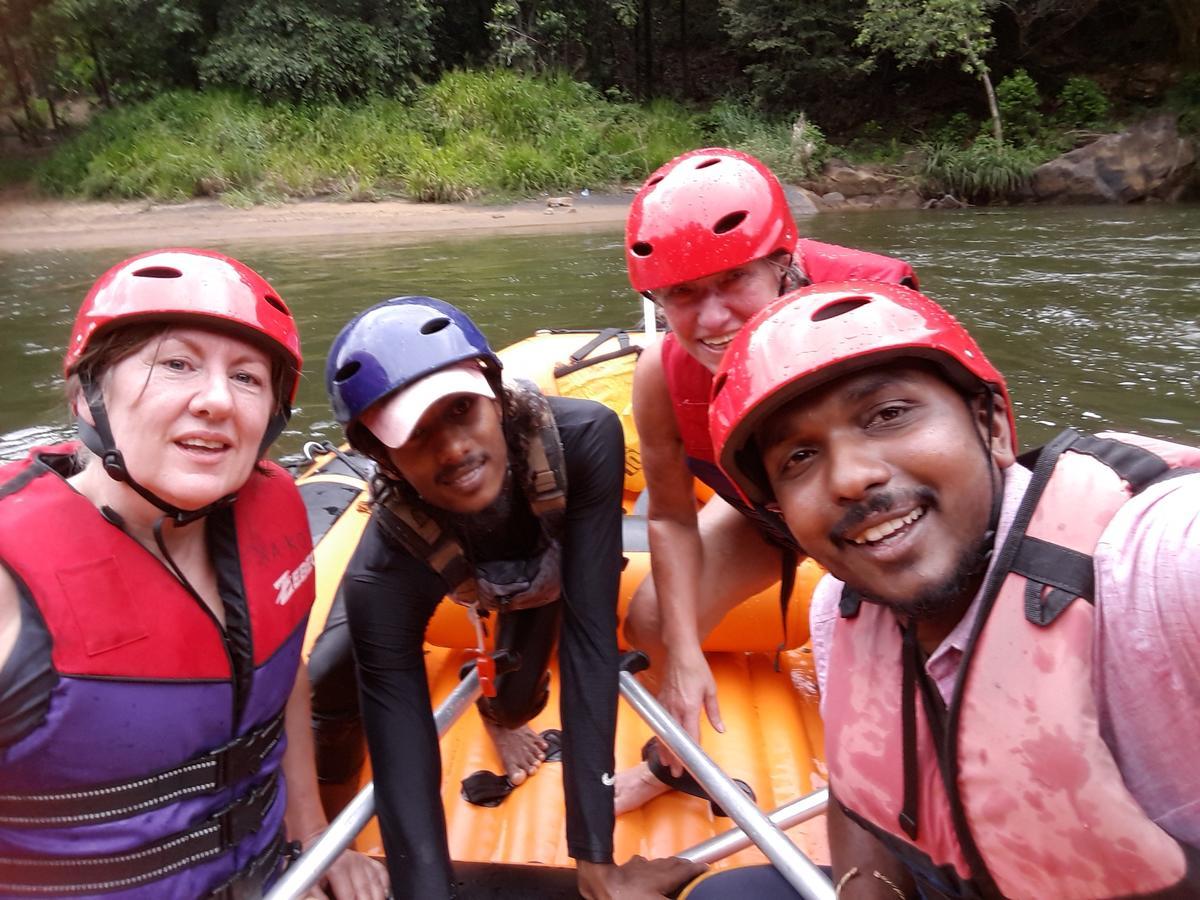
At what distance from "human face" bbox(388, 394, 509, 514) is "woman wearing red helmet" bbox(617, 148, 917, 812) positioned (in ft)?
1.80

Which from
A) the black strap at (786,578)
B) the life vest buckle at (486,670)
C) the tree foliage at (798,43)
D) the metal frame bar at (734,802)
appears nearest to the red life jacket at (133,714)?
the life vest buckle at (486,670)

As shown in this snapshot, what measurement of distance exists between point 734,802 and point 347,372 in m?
1.19

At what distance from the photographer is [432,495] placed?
5.61 ft

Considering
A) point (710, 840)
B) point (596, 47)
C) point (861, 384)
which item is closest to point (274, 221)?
point (596, 47)

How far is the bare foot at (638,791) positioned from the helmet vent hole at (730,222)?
4.53 ft

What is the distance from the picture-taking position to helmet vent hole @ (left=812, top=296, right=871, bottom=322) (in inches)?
44.7

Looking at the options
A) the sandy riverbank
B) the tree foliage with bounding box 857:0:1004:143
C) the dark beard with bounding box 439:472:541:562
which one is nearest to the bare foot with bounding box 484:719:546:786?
the dark beard with bounding box 439:472:541:562

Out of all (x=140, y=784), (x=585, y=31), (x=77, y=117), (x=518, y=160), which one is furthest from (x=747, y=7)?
(x=140, y=784)

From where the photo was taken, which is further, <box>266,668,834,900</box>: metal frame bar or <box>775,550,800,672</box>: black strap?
<box>775,550,800,672</box>: black strap

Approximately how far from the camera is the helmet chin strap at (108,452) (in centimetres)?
141

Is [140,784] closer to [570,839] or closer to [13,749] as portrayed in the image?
[13,749]

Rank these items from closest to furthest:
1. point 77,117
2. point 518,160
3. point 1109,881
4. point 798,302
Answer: point 1109,881 < point 798,302 < point 518,160 < point 77,117

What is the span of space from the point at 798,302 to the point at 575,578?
0.97 meters

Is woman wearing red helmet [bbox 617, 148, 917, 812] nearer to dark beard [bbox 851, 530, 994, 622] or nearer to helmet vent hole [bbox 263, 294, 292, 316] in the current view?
dark beard [bbox 851, 530, 994, 622]
